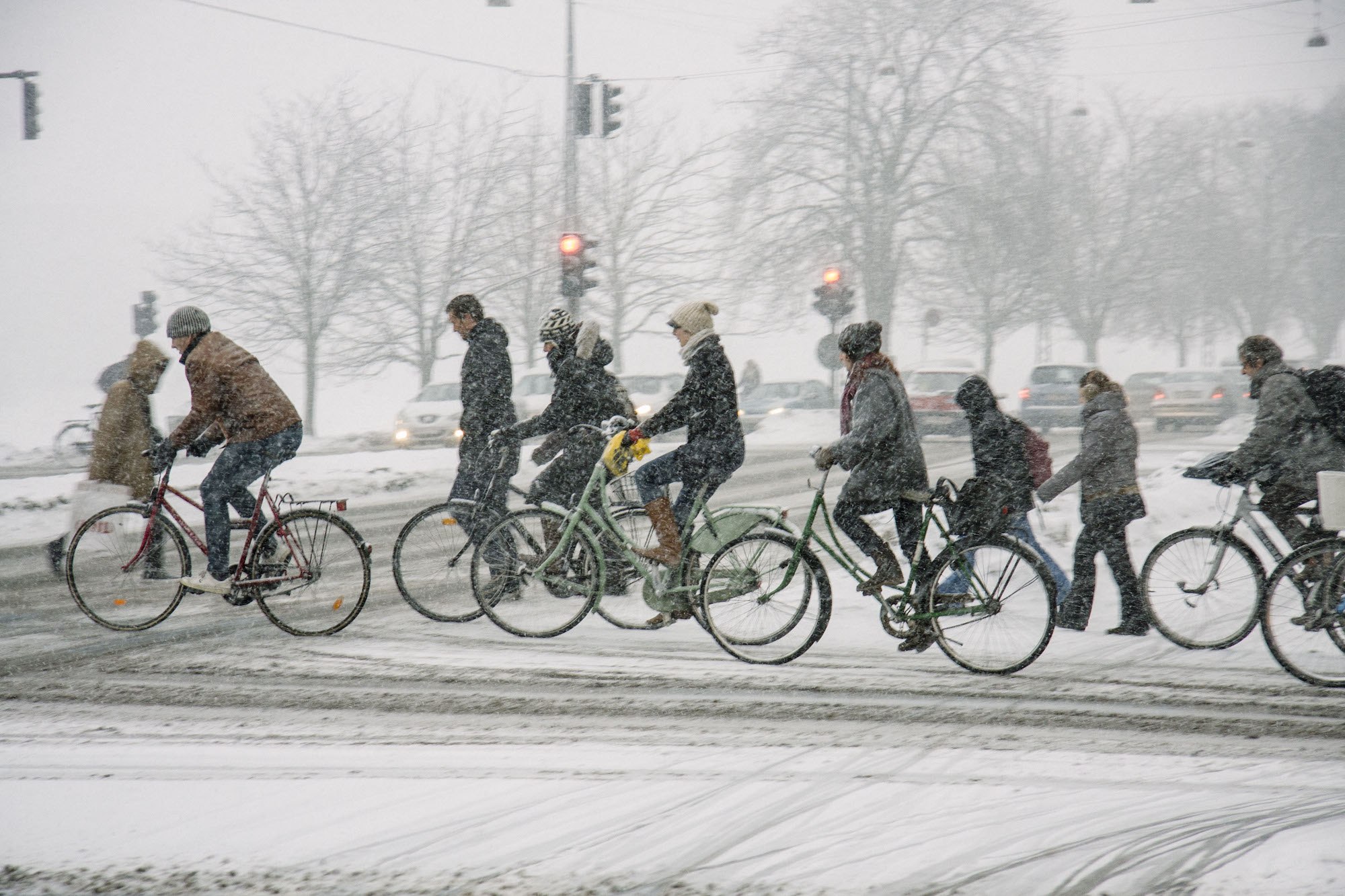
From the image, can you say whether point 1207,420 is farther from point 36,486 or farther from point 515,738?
point 515,738

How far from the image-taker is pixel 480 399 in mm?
7492

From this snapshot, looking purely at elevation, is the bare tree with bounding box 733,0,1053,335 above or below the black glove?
above

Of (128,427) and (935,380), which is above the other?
(935,380)

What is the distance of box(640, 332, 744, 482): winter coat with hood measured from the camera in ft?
21.3

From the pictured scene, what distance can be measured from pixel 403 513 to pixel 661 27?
159ft

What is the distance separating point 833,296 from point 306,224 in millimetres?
16469

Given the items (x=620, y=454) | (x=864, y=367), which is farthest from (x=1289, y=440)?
(x=620, y=454)

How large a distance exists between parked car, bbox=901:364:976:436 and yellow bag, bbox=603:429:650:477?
1934 centimetres

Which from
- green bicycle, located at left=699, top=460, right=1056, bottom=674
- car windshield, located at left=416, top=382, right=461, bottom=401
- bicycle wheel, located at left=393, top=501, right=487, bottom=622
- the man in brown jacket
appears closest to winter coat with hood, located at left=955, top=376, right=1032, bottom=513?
green bicycle, located at left=699, top=460, right=1056, bottom=674

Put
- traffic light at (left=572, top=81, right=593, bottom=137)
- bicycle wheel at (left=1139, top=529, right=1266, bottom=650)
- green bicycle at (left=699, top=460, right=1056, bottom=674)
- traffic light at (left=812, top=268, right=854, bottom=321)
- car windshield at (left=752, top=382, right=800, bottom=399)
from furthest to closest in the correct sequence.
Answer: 1. car windshield at (left=752, top=382, right=800, bottom=399)
2. traffic light at (left=812, top=268, right=854, bottom=321)
3. traffic light at (left=572, top=81, right=593, bottom=137)
4. bicycle wheel at (left=1139, top=529, right=1266, bottom=650)
5. green bicycle at (left=699, top=460, right=1056, bottom=674)

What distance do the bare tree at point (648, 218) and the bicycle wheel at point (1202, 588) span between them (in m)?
30.3

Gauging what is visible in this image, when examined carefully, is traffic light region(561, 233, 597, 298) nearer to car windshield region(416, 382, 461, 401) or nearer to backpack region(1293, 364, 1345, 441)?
backpack region(1293, 364, 1345, 441)

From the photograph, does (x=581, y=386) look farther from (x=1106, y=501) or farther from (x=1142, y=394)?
(x=1142, y=394)

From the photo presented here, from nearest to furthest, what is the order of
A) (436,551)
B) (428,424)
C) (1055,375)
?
(436,551), (428,424), (1055,375)
